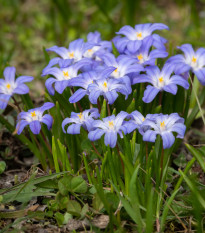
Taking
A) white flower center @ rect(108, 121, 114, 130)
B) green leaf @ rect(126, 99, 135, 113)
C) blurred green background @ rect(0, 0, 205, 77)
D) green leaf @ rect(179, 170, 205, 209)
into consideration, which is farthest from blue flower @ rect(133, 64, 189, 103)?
blurred green background @ rect(0, 0, 205, 77)

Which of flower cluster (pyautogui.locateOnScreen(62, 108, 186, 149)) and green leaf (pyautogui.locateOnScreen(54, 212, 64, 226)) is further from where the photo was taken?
green leaf (pyautogui.locateOnScreen(54, 212, 64, 226))

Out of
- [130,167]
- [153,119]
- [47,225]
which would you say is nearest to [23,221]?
[47,225]

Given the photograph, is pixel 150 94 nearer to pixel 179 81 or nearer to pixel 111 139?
pixel 179 81

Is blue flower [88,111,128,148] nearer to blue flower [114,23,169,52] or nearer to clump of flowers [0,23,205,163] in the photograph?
clump of flowers [0,23,205,163]

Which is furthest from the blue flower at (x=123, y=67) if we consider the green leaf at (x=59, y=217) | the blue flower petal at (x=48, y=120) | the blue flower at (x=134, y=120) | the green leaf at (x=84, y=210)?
the green leaf at (x=59, y=217)

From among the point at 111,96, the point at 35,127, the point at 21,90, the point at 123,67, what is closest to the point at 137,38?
the point at 123,67

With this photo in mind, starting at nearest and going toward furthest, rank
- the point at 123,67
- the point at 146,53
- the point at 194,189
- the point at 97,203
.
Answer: the point at 194,189, the point at 97,203, the point at 123,67, the point at 146,53

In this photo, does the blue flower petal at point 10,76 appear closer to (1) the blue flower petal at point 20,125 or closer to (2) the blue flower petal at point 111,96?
(1) the blue flower petal at point 20,125
